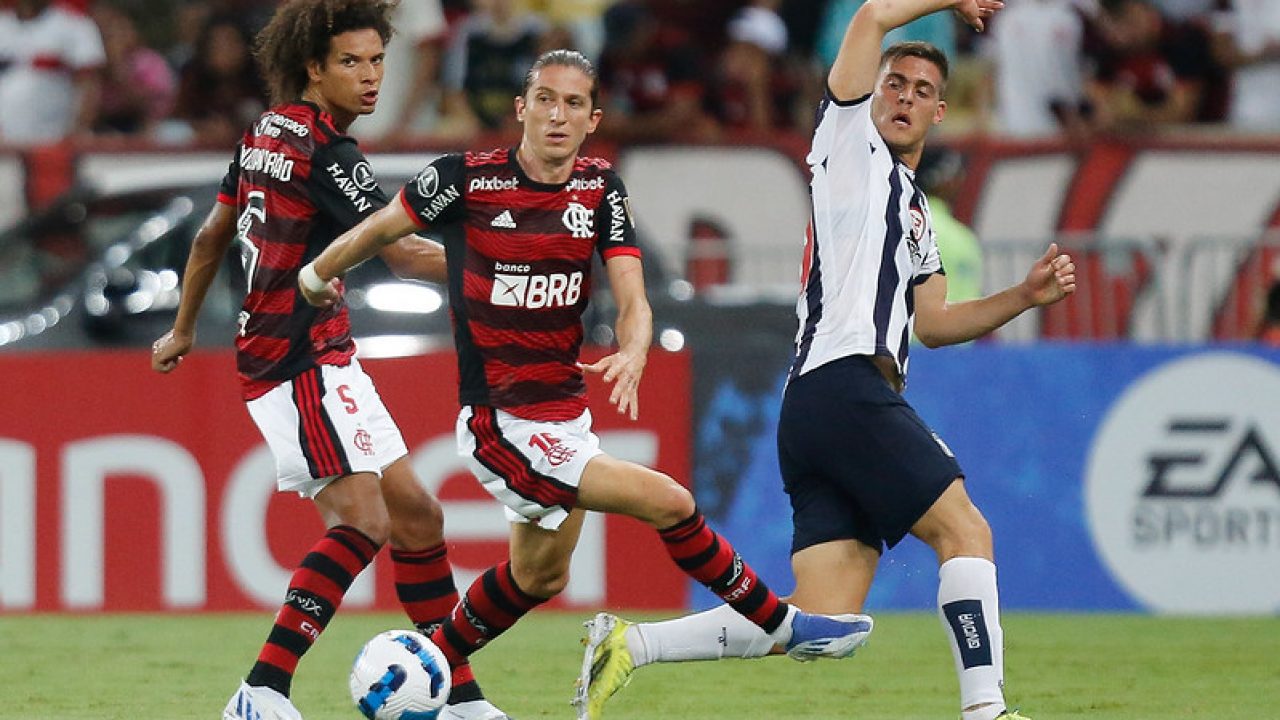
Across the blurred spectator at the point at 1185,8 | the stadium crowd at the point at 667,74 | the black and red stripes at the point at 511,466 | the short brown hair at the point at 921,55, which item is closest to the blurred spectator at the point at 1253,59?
the stadium crowd at the point at 667,74

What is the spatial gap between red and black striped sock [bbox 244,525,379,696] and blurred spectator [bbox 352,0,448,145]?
8.25m

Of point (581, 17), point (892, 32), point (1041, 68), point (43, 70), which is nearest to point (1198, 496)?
point (892, 32)

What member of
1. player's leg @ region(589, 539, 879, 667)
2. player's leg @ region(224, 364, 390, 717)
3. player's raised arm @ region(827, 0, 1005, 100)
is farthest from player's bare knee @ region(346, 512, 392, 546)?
player's raised arm @ region(827, 0, 1005, 100)

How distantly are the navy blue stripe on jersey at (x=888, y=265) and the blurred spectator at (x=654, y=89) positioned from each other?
7794 mm

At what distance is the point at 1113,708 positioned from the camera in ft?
25.9

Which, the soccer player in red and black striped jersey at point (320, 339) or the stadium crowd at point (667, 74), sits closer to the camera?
the soccer player in red and black striped jersey at point (320, 339)

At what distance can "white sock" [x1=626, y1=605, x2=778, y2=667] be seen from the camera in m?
6.86

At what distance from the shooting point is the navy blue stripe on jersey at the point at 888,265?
675 cm

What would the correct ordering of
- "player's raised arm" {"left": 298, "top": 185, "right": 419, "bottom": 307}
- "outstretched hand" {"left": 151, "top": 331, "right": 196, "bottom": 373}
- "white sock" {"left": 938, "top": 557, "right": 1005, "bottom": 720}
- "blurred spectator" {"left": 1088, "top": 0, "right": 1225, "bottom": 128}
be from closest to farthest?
1. "white sock" {"left": 938, "top": 557, "right": 1005, "bottom": 720}
2. "player's raised arm" {"left": 298, "top": 185, "right": 419, "bottom": 307}
3. "outstretched hand" {"left": 151, "top": 331, "right": 196, "bottom": 373}
4. "blurred spectator" {"left": 1088, "top": 0, "right": 1225, "bottom": 128}

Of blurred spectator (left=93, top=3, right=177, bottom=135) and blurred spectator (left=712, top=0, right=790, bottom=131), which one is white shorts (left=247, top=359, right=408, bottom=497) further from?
blurred spectator (left=93, top=3, right=177, bottom=135)

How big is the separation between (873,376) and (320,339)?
175cm

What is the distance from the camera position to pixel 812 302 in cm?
683

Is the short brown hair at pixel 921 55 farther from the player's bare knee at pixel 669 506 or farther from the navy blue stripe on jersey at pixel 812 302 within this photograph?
the player's bare knee at pixel 669 506

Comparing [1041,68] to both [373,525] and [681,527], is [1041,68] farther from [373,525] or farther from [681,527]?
[373,525]
